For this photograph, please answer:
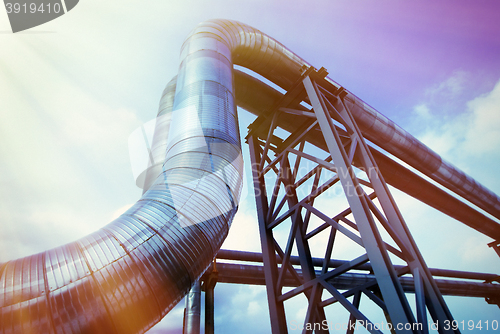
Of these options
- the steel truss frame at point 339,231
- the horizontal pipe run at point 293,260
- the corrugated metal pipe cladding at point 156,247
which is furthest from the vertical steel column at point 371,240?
the horizontal pipe run at point 293,260

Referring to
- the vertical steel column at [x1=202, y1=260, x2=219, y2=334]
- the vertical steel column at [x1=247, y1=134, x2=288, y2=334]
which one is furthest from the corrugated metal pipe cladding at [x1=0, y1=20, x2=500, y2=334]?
the vertical steel column at [x1=202, y1=260, x2=219, y2=334]

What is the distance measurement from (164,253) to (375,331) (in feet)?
9.12

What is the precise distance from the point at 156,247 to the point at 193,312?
16.8ft

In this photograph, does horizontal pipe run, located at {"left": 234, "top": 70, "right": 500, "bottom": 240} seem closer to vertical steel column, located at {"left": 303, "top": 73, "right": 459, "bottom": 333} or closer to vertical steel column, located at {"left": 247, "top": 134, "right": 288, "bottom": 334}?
vertical steel column, located at {"left": 247, "top": 134, "right": 288, "bottom": 334}

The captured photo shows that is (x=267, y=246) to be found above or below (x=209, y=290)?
above

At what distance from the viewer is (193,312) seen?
6.16m

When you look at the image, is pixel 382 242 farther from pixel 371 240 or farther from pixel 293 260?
pixel 293 260

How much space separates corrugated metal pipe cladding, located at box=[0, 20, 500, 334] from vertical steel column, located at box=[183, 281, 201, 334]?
3639 millimetres

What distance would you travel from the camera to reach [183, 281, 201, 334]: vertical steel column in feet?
19.7

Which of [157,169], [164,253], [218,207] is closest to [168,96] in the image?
[157,169]

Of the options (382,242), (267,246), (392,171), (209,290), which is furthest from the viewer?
(392,171)

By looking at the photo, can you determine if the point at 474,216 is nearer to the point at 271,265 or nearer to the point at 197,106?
the point at 271,265

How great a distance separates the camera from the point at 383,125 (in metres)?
7.13

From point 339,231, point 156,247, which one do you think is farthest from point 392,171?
point 156,247
